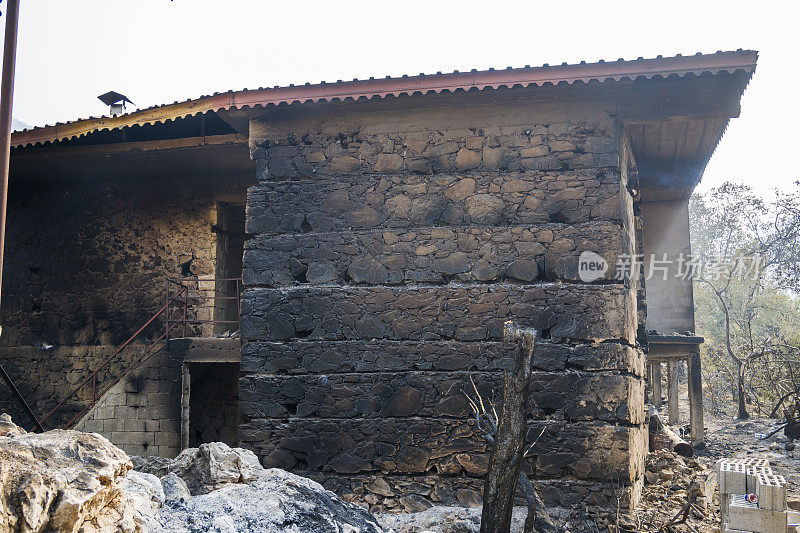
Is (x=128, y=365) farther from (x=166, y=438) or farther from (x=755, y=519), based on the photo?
(x=755, y=519)

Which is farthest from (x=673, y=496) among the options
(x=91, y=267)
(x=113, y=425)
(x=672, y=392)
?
(x=91, y=267)

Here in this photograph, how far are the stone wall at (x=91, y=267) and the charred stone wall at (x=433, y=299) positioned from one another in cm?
364

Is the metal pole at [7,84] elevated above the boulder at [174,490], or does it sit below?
above

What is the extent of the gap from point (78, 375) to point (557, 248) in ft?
25.6

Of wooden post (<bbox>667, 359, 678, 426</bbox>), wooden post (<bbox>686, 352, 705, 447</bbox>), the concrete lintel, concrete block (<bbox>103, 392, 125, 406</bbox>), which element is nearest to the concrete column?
the concrete lintel

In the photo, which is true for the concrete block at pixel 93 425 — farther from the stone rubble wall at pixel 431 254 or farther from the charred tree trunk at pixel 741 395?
the charred tree trunk at pixel 741 395

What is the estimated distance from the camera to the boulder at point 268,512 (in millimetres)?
3436

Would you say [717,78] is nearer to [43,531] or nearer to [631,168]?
[631,168]

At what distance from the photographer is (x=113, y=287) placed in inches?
412

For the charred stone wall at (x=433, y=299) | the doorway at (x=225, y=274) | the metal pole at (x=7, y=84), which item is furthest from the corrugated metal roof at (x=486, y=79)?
the doorway at (x=225, y=274)

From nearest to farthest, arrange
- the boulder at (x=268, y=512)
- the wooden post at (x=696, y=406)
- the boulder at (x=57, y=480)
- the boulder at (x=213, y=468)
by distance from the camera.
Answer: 1. the boulder at (x=57, y=480)
2. the boulder at (x=268, y=512)
3. the boulder at (x=213, y=468)
4. the wooden post at (x=696, y=406)

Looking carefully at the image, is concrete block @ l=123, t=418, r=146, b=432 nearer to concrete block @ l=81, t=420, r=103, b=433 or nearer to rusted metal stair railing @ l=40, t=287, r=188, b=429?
concrete block @ l=81, t=420, r=103, b=433

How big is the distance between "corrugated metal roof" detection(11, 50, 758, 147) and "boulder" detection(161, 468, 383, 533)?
13.1 feet

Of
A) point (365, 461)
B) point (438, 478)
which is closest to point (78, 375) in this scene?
point (365, 461)
